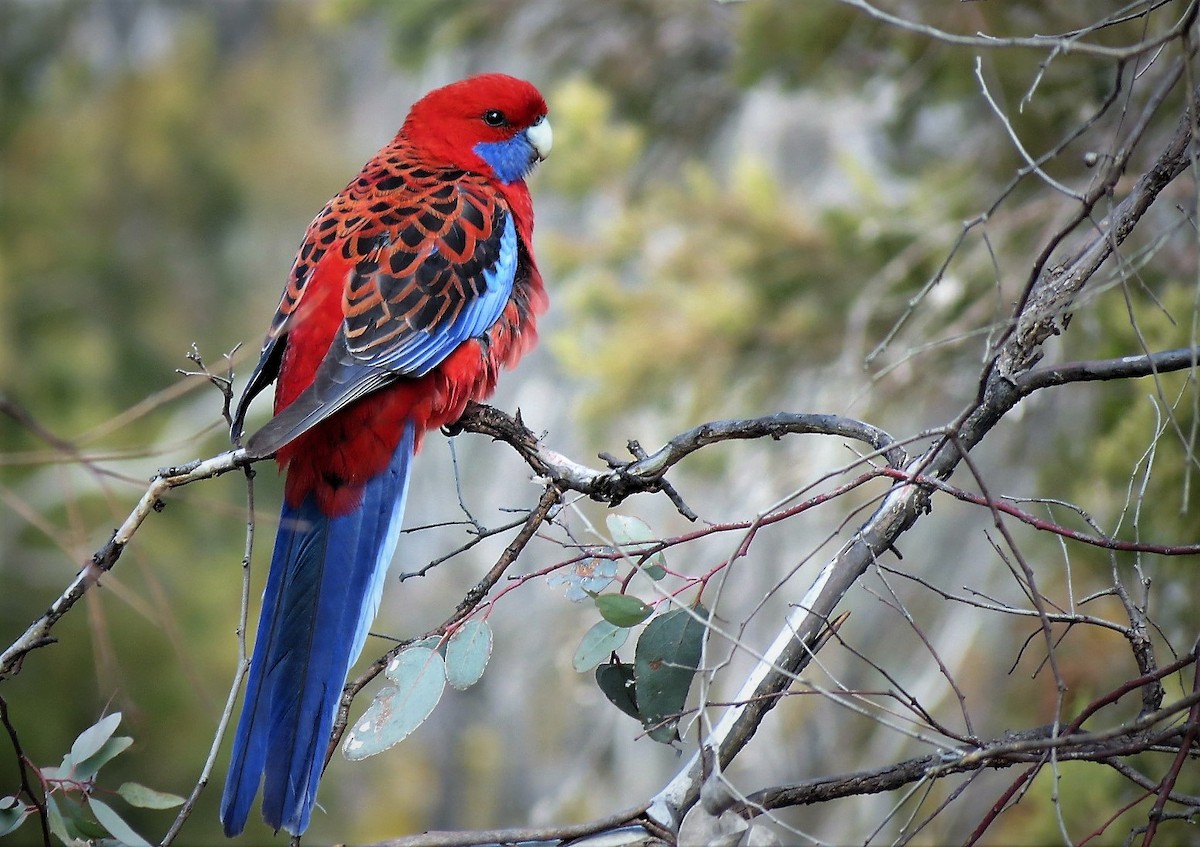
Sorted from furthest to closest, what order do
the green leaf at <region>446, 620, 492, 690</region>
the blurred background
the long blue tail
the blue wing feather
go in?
the blurred background, the blue wing feather, the long blue tail, the green leaf at <region>446, 620, 492, 690</region>

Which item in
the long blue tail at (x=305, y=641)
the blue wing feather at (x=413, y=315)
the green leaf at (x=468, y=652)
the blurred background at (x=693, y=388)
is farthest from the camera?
the blurred background at (x=693, y=388)

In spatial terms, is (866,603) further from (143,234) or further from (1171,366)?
(143,234)

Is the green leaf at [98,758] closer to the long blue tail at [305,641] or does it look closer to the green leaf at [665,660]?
the long blue tail at [305,641]

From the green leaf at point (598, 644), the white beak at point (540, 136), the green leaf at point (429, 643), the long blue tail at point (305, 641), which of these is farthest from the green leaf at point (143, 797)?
the white beak at point (540, 136)

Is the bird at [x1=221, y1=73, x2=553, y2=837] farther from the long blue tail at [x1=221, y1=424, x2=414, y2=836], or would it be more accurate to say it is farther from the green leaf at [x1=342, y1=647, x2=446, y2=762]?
the green leaf at [x1=342, y1=647, x2=446, y2=762]

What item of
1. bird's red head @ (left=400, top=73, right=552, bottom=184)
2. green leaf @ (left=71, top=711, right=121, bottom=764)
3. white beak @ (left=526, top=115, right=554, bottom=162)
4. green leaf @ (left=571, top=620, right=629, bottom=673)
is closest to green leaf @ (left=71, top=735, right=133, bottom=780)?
green leaf @ (left=71, top=711, right=121, bottom=764)

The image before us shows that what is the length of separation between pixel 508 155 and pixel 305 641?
1.63m

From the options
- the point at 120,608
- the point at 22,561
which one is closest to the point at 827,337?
the point at 120,608

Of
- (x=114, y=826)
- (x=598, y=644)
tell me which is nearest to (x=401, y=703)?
(x=598, y=644)

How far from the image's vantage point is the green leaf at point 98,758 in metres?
1.48

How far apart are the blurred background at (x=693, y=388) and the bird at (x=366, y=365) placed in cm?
21

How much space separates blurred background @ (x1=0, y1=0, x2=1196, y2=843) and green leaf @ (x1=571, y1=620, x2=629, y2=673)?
89 millimetres

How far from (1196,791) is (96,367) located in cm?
726

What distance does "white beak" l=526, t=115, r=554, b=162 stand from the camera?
3248 mm
